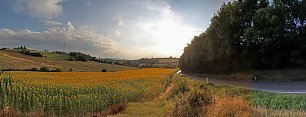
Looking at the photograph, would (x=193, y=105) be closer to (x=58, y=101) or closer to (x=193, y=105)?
(x=193, y=105)

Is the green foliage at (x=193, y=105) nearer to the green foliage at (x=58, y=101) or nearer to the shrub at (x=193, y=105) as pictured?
the shrub at (x=193, y=105)

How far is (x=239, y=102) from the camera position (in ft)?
48.9

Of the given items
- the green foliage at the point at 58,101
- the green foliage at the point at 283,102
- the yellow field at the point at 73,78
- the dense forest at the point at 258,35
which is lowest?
the green foliage at the point at 58,101

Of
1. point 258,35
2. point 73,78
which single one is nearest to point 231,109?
point 258,35

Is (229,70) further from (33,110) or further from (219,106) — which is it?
(219,106)

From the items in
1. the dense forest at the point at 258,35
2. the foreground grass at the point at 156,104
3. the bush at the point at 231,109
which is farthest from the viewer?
the dense forest at the point at 258,35

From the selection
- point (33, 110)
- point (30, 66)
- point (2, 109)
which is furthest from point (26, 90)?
point (30, 66)

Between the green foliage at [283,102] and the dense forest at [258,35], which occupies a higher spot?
the dense forest at [258,35]

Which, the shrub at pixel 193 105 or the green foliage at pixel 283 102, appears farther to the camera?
the shrub at pixel 193 105

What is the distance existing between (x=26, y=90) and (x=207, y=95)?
513 inches

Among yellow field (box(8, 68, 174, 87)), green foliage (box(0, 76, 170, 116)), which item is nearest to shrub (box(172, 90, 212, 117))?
green foliage (box(0, 76, 170, 116))

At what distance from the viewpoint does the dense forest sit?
39156 mm

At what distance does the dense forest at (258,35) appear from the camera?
128ft

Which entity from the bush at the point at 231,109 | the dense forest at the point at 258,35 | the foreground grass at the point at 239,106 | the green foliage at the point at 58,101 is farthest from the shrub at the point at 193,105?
the dense forest at the point at 258,35
